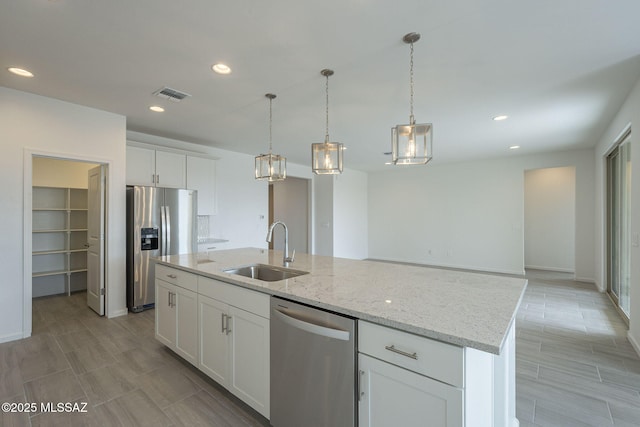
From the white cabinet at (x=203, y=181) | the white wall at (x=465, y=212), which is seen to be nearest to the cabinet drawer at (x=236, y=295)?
the white cabinet at (x=203, y=181)

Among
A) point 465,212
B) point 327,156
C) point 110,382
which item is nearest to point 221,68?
point 327,156

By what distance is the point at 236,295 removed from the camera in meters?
1.92

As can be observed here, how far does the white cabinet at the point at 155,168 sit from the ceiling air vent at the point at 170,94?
1.30 m

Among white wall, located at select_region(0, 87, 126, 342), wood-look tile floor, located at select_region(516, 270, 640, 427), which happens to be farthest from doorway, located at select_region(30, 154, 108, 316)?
wood-look tile floor, located at select_region(516, 270, 640, 427)

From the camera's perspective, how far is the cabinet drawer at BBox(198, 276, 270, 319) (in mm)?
1752

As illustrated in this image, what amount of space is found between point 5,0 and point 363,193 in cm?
734

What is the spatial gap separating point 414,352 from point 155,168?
167 inches

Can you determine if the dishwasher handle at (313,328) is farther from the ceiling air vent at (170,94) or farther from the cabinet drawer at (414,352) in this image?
the ceiling air vent at (170,94)

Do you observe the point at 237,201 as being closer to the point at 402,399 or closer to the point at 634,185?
the point at 402,399

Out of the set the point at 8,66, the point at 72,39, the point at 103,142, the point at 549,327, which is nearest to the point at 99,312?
the point at 103,142

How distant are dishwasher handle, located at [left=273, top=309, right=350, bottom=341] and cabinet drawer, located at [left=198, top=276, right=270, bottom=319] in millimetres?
130

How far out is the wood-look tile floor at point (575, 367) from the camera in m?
1.94

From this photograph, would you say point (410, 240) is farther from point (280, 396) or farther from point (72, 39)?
point (72, 39)

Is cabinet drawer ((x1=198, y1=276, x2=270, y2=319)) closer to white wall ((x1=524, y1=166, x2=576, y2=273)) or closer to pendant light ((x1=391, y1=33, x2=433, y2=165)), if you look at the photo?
pendant light ((x1=391, y1=33, x2=433, y2=165))
